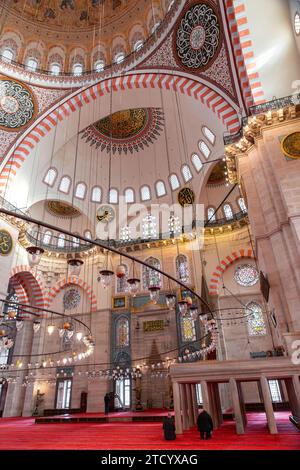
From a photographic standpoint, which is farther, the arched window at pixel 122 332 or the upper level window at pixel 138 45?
the arched window at pixel 122 332

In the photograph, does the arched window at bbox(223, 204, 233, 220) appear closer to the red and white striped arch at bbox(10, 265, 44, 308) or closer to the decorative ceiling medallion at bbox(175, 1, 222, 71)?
the decorative ceiling medallion at bbox(175, 1, 222, 71)

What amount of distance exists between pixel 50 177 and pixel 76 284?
5805mm

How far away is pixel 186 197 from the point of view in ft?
52.9

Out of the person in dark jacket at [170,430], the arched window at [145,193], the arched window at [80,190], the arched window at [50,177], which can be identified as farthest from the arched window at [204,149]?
the person in dark jacket at [170,430]

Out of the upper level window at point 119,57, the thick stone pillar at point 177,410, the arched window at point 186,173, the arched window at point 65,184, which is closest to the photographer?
the thick stone pillar at point 177,410

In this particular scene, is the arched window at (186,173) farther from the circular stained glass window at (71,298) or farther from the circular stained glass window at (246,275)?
the circular stained glass window at (71,298)

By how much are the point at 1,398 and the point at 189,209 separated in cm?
1372

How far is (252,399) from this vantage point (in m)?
12.0

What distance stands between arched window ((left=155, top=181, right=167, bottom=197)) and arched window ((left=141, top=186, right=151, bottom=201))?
55cm

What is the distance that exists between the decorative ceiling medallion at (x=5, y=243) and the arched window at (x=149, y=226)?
6.83m

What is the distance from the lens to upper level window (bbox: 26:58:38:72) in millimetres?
13227

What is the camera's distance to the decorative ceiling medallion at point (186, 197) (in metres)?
15.8
